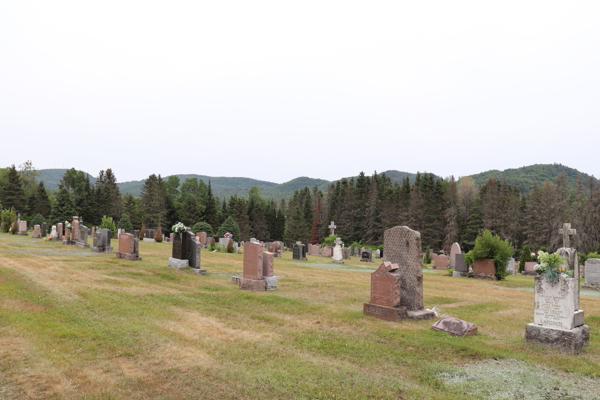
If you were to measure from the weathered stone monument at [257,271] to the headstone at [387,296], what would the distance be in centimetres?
421

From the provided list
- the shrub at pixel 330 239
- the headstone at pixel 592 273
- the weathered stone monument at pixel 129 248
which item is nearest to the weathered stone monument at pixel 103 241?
the weathered stone monument at pixel 129 248

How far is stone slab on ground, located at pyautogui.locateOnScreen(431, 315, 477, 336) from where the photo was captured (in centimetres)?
798

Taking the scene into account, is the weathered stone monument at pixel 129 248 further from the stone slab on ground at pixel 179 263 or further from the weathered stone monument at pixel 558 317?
the weathered stone monument at pixel 558 317

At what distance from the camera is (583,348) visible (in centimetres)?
725

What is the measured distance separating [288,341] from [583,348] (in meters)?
5.48

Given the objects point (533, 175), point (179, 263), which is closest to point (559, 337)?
point (179, 263)

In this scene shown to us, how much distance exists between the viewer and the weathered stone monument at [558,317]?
23.3ft

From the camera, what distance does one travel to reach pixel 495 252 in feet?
67.1

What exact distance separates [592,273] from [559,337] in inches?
599

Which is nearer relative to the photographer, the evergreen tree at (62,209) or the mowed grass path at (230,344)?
the mowed grass path at (230,344)

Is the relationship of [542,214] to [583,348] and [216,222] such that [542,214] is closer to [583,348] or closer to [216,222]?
[216,222]

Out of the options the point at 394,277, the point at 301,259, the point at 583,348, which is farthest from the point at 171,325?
the point at 301,259

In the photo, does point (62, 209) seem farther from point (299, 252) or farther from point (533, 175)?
point (533, 175)

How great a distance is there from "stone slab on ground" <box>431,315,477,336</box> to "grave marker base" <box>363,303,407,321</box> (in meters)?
1.03
